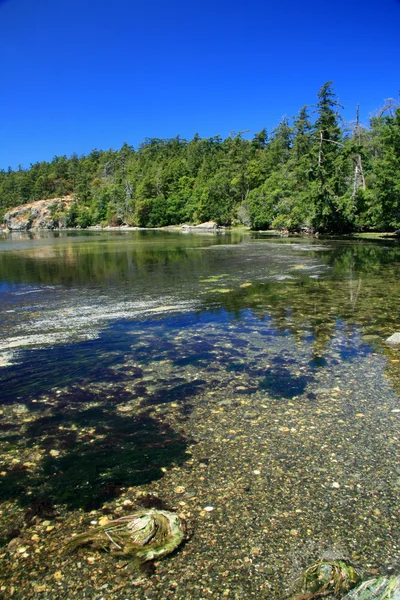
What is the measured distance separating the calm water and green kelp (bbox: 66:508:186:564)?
6.0 inches

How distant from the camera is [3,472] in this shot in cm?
617

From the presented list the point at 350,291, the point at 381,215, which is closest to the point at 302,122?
the point at 381,215

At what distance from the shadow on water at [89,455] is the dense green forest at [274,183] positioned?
5193 centimetres

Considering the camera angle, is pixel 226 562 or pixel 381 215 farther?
pixel 381 215

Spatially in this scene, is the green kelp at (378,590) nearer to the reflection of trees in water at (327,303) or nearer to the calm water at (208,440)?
the calm water at (208,440)

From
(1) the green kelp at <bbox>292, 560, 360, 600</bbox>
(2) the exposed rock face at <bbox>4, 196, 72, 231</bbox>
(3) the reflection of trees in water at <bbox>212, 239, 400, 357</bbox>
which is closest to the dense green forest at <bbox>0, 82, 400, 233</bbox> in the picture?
(2) the exposed rock face at <bbox>4, 196, 72, 231</bbox>

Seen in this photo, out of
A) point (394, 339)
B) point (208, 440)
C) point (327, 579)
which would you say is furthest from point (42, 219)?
point (327, 579)

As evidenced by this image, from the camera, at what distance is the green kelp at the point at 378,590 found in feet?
12.7

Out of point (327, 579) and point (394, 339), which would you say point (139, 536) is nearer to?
point (327, 579)

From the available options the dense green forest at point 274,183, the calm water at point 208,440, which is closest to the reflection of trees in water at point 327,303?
the calm water at point 208,440

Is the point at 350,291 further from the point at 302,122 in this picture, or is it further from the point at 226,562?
the point at 302,122

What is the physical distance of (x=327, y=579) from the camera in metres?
4.20

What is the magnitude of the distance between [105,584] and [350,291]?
1851 cm

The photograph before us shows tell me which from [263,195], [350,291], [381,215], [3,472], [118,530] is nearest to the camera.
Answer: [118,530]
